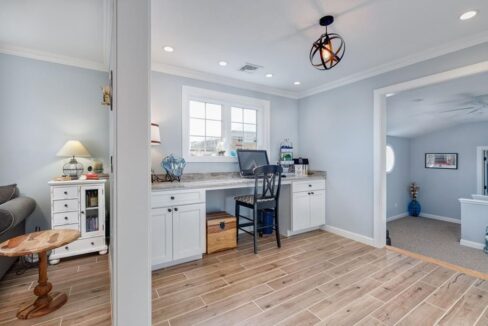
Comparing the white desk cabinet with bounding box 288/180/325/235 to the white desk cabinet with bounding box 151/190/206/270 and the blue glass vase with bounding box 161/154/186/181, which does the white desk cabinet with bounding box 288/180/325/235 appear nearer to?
the white desk cabinet with bounding box 151/190/206/270

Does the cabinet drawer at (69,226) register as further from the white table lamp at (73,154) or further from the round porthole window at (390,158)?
the round porthole window at (390,158)

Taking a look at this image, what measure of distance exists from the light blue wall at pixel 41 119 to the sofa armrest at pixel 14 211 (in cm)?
32

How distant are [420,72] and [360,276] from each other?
238 cm

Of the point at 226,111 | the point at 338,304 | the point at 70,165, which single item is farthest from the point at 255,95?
the point at 338,304

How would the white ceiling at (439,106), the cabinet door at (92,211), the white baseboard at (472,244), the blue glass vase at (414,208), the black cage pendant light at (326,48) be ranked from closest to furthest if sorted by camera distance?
the black cage pendant light at (326,48) < the cabinet door at (92,211) < the white ceiling at (439,106) < the white baseboard at (472,244) < the blue glass vase at (414,208)

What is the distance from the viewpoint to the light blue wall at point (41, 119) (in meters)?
2.43

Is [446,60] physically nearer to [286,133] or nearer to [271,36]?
[271,36]

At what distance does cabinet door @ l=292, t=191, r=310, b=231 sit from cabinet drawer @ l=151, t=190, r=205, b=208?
4.75ft

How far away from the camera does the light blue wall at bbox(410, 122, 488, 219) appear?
216 inches

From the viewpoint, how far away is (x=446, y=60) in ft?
7.76

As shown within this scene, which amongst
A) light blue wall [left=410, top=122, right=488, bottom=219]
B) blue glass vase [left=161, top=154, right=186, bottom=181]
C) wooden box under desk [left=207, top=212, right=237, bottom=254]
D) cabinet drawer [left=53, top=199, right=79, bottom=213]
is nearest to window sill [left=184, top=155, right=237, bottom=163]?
blue glass vase [left=161, top=154, right=186, bottom=181]

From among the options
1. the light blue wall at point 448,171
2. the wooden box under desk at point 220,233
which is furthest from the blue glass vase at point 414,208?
the wooden box under desk at point 220,233

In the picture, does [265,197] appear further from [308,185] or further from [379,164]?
[379,164]

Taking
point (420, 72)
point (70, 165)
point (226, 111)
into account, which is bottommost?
point (70, 165)
